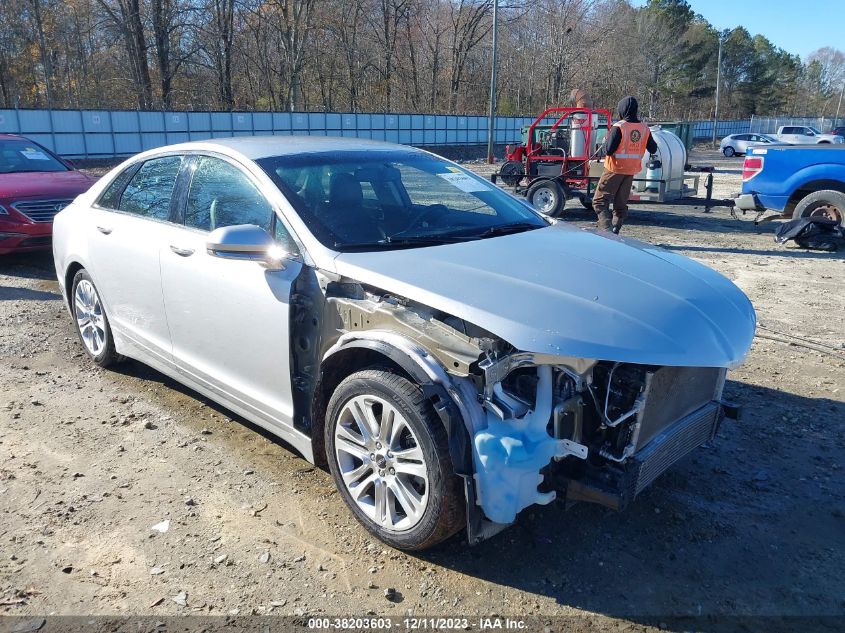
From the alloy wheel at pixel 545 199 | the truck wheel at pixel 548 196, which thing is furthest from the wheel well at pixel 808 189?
the alloy wheel at pixel 545 199

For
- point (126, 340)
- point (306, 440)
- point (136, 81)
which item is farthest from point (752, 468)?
point (136, 81)

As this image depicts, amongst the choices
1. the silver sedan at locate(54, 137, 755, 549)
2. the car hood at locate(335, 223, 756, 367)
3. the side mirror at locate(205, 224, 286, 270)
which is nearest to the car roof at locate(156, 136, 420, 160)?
the silver sedan at locate(54, 137, 755, 549)

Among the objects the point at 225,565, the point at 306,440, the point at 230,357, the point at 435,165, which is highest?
the point at 435,165

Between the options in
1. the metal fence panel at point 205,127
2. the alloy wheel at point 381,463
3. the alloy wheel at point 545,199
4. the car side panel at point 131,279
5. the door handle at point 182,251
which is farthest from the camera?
the metal fence panel at point 205,127

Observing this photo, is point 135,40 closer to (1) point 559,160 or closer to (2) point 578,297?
(1) point 559,160

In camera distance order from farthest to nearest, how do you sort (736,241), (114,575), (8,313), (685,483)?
(736,241), (8,313), (685,483), (114,575)

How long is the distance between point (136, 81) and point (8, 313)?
35.6m

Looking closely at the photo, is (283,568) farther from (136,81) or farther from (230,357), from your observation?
(136,81)

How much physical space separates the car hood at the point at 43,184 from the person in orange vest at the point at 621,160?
692 centimetres

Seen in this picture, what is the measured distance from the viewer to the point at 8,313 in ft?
21.7

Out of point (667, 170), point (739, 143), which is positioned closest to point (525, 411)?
point (667, 170)

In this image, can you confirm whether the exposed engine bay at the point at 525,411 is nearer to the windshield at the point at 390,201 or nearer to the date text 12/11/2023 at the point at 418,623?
the date text 12/11/2023 at the point at 418,623

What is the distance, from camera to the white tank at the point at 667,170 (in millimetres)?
12242

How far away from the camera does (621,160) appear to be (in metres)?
9.12
